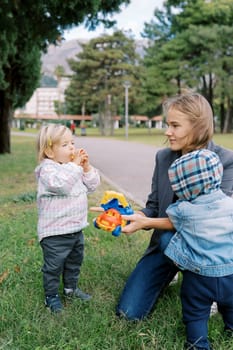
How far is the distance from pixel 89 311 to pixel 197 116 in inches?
58.2

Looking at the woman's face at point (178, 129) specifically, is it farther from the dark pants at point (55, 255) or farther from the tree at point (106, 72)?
the tree at point (106, 72)

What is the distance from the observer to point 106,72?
46.6 meters

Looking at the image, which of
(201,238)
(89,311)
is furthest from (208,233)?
(89,311)

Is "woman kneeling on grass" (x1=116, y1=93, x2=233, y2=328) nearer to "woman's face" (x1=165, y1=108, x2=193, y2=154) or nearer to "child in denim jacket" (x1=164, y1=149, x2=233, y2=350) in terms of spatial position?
"woman's face" (x1=165, y1=108, x2=193, y2=154)

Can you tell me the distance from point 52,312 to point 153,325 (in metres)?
0.69

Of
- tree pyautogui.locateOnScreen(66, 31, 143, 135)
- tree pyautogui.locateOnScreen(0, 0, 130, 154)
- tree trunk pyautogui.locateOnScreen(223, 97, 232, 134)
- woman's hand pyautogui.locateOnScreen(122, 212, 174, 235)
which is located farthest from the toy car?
tree pyautogui.locateOnScreen(66, 31, 143, 135)

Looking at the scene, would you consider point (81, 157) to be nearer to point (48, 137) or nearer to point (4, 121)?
point (48, 137)

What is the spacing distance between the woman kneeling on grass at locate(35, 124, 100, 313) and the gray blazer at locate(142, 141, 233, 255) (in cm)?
53

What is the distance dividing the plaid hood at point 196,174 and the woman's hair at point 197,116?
10.5 inches

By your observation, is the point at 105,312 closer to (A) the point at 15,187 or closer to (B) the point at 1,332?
(B) the point at 1,332

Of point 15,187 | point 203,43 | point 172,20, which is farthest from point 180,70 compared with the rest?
point 15,187

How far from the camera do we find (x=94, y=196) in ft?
25.6

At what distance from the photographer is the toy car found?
2.85 m

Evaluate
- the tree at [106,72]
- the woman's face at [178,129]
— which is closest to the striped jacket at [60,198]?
the woman's face at [178,129]
